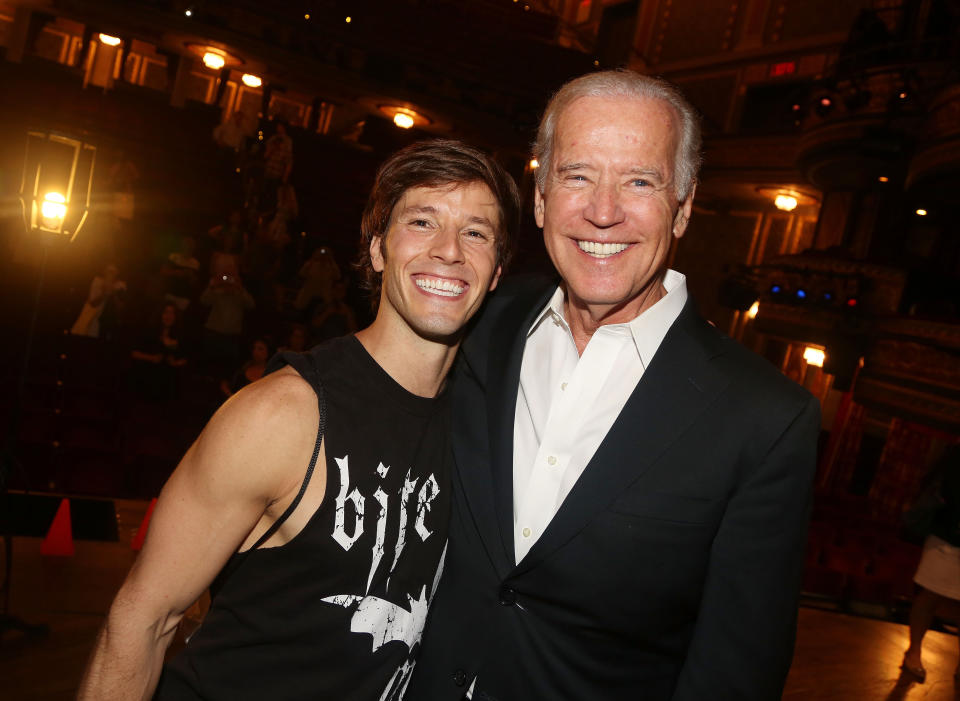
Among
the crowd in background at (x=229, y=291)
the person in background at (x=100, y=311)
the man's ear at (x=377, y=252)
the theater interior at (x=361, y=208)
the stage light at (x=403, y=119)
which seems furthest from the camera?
the stage light at (x=403, y=119)

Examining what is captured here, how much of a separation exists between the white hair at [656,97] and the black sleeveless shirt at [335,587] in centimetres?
90

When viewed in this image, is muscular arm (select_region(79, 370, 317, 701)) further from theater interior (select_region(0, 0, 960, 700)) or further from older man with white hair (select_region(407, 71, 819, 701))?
theater interior (select_region(0, 0, 960, 700))

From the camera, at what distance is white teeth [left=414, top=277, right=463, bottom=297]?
6.04 ft

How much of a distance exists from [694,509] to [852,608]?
5.94m

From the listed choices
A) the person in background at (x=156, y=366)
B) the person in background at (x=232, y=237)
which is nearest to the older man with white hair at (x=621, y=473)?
the person in background at (x=156, y=366)

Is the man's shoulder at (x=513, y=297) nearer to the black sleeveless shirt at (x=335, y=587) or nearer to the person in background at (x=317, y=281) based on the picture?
the black sleeveless shirt at (x=335, y=587)

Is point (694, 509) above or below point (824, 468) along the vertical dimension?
above

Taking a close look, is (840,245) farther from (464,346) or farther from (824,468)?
(464,346)

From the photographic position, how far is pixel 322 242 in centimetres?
1171

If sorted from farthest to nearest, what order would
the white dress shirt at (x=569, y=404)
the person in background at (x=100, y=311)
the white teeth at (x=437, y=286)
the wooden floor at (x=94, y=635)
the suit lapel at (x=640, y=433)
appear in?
the person in background at (x=100, y=311) < the wooden floor at (x=94, y=635) < the white teeth at (x=437, y=286) < the white dress shirt at (x=569, y=404) < the suit lapel at (x=640, y=433)

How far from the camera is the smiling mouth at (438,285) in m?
1.84

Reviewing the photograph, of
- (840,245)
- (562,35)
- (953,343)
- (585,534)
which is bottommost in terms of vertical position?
(585,534)

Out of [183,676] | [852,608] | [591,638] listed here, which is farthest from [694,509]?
[852,608]

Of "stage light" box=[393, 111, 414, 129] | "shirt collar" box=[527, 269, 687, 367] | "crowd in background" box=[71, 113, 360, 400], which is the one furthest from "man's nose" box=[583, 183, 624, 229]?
"stage light" box=[393, 111, 414, 129]
